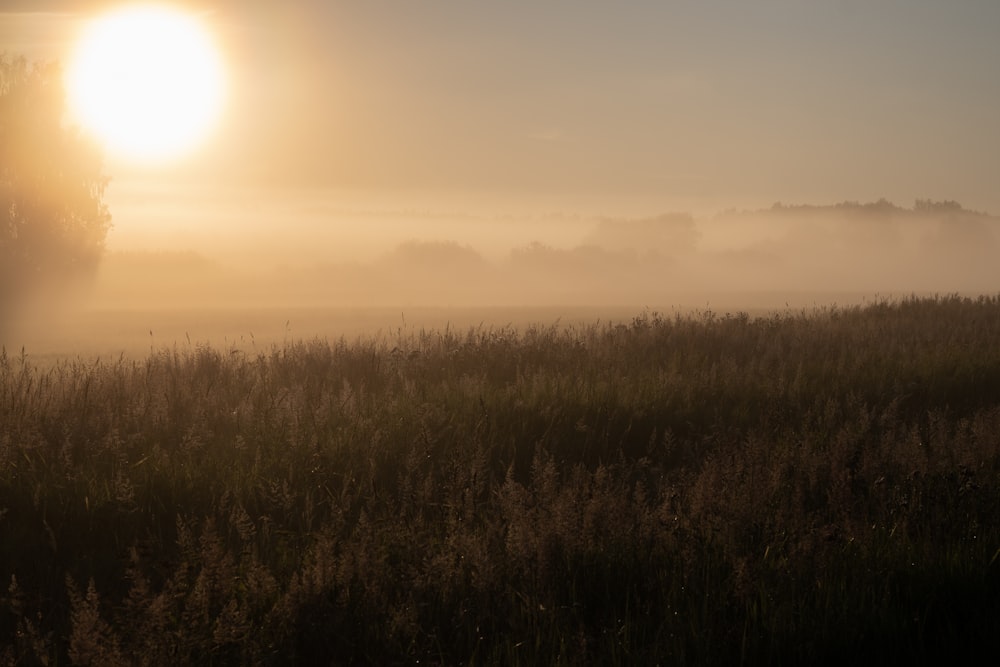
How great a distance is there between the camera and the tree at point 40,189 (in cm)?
2955

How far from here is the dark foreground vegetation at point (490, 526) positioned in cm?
388

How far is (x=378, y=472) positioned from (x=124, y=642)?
2.61 m

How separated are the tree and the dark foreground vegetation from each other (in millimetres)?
23325

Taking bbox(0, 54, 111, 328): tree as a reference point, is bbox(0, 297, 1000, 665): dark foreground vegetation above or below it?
below

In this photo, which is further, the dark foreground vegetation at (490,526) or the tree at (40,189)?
the tree at (40,189)

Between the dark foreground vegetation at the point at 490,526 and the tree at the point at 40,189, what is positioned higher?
the tree at the point at 40,189

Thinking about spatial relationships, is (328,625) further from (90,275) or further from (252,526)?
(90,275)

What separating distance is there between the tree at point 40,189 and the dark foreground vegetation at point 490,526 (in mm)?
23325

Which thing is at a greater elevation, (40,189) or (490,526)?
Answer: (40,189)

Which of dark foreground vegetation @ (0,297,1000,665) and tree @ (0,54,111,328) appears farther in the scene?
tree @ (0,54,111,328)

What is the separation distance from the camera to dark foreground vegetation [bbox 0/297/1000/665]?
388 centimetres

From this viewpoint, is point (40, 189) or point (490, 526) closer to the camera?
point (490, 526)

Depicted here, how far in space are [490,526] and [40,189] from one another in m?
30.5

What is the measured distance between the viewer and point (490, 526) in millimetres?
4785
